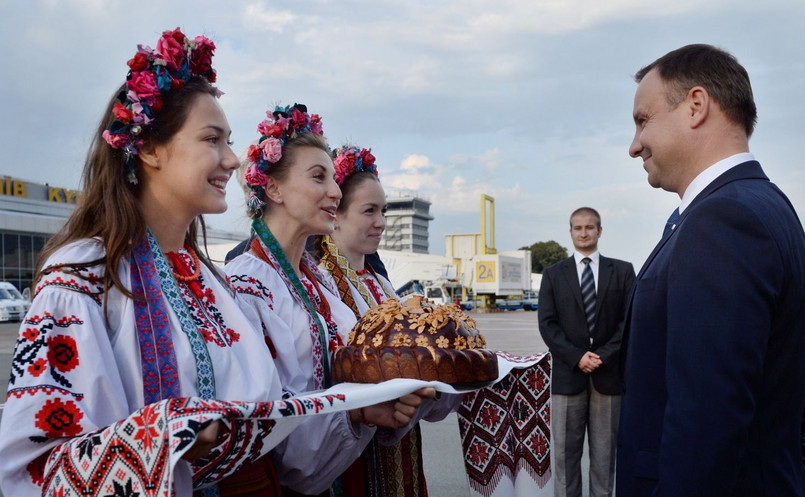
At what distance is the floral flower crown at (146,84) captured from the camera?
1.93 m

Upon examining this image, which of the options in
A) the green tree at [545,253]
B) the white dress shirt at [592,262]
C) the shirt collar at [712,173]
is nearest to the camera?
the shirt collar at [712,173]

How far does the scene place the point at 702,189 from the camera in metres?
1.92

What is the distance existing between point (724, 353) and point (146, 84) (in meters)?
1.72

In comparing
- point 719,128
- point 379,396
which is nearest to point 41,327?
point 379,396

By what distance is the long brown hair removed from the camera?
1779 millimetres

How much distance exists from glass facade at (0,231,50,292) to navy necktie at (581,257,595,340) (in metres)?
37.2

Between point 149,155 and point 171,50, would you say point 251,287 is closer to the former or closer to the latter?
point 149,155

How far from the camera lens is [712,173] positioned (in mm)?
1919

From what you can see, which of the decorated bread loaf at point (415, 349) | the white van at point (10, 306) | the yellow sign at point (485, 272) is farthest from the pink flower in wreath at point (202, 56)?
the yellow sign at point (485, 272)

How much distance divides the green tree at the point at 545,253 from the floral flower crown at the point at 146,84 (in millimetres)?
81837

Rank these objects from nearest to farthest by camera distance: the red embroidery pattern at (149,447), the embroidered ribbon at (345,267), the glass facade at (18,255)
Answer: the red embroidery pattern at (149,447) < the embroidered ribbon at (345,267) < the glass facade at (18,255)

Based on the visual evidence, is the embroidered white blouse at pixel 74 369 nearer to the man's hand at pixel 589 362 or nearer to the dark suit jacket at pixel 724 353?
the dark suit jacket at pixel 724 353

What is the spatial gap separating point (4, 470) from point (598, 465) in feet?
14.3

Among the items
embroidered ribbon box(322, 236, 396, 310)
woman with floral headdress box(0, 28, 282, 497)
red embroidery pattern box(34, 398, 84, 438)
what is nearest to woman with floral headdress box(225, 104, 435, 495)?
woman with floral headdress box(0, 28, 282, 497)
